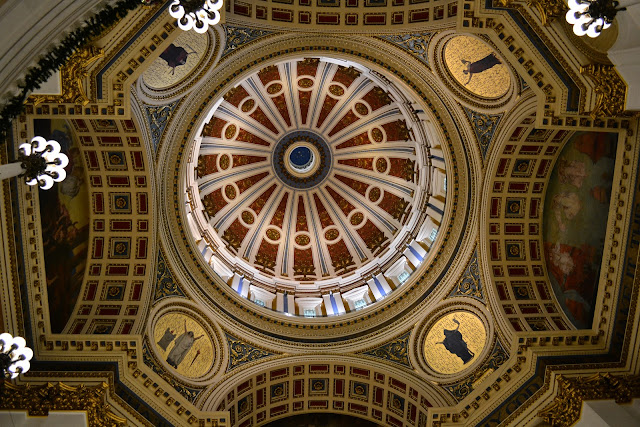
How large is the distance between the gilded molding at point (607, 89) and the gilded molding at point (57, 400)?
12.2m

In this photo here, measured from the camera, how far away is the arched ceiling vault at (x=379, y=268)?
11977mm

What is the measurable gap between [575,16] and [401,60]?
720 cm

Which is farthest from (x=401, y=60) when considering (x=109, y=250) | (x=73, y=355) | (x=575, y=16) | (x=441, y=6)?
(x=73, y=355)

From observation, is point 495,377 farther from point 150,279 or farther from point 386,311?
point 150,279

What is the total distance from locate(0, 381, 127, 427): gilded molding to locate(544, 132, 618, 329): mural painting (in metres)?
12.1

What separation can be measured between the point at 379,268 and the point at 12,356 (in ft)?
44.7

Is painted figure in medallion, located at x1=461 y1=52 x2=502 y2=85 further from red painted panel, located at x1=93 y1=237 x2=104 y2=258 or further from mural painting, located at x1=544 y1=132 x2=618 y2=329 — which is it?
red painted panel, located at x1=93 y1=237 x2=104 y2=258

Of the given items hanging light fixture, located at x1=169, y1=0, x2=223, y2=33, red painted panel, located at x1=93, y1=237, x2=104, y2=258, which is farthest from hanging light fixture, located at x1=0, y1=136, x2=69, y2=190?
red painted panel, located at x1=93, y1=237, x2=104, y2=258

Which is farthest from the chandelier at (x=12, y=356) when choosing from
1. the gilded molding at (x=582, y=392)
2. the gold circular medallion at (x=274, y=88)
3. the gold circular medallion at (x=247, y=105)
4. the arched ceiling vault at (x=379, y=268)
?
the gold circular medallion at (x=274, y=88)

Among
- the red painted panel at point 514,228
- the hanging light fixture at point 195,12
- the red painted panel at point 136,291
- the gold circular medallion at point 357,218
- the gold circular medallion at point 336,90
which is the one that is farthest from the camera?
the gold circular medallion at point 357,218

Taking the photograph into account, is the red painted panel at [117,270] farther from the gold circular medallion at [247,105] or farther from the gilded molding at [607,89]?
the gilded molding at [607,89]

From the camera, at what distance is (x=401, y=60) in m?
15.0

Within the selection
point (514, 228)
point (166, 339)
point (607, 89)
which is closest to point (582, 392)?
point (514, 228)

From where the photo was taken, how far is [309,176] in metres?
25.8
